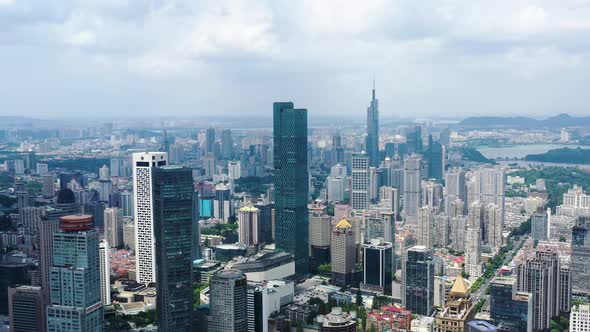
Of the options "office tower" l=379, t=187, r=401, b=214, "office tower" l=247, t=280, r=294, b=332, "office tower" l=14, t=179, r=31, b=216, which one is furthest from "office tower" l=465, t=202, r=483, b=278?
"office tower" l=14, t=179, r=31, b=216

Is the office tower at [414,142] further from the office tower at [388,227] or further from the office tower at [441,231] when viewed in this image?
the office tower at [388,227]

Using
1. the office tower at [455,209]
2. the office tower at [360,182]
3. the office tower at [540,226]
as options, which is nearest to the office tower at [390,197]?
the office tower at [360,182]

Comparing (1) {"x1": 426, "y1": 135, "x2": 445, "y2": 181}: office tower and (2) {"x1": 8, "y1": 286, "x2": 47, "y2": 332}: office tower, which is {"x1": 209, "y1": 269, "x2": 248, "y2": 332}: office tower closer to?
(2) {"x1": 8, "y1": 286, "x2": 47, "y2": 332}: office tower

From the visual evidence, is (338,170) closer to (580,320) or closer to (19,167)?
(19,167)

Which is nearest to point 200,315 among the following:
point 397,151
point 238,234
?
point 238,234

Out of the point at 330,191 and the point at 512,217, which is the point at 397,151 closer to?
A: the point at 330,191

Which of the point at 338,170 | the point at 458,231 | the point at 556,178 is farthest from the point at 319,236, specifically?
the point at 556,178
